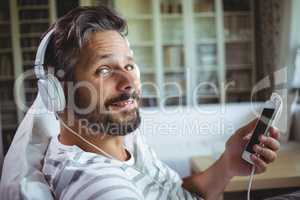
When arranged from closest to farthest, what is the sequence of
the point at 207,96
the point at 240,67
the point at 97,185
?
the point at 97,185, the point at 207,96, the point at 240,67

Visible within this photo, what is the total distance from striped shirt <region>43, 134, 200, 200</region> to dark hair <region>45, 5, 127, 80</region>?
0.47 ft

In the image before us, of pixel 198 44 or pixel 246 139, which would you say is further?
pixel 198 44

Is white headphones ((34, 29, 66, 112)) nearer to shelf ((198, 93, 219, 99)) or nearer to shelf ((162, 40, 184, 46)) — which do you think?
shelf ((198, 93, 219, 99))

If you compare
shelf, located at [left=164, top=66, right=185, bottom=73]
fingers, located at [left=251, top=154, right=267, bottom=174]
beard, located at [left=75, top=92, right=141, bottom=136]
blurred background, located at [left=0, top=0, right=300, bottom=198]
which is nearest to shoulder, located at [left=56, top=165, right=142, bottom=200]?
beard, located at [left=75, top=92, right=141, bottom=136]

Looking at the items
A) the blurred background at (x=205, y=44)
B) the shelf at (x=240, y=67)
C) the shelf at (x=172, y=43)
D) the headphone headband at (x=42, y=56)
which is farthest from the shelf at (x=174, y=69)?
the headphone headband at (x=42, y=56)

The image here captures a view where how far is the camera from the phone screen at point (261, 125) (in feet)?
1.74

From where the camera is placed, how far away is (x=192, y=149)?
3.08 feet

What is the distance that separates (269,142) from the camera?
0.54m

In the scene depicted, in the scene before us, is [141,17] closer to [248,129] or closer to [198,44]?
[198,44]

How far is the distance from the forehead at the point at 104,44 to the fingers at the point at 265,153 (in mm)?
298

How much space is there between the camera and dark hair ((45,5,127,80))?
1.76 feet

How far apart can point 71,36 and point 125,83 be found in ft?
0.41

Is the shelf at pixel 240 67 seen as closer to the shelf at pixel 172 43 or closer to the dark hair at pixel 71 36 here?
the shelf at pixel 172 43

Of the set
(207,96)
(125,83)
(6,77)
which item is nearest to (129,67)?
(125,83)
